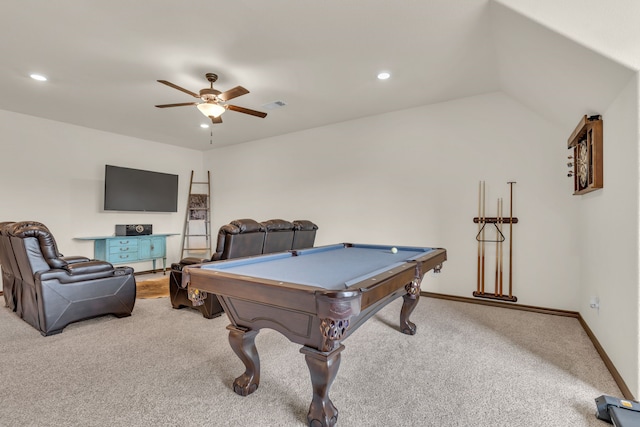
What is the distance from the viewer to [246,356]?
1.91 meters

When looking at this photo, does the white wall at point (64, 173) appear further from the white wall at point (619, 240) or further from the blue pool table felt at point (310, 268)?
the white wall at point (619, 240)

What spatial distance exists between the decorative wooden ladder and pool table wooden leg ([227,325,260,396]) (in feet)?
17.5

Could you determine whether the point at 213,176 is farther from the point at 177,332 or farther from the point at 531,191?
the point at 531,191

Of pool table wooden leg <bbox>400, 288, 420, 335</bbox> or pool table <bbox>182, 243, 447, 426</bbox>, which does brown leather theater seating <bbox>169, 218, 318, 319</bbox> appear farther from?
pool table wooden leg <bbox>400, 288, 420, 335</bbox>

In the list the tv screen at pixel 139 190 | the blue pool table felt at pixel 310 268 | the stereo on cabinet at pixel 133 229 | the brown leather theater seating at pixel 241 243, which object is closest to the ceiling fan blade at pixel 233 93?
the brown leather theater seating at pixel 241 243

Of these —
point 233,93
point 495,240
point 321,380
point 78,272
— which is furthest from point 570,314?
point 78,272

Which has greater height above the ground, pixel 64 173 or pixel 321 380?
pixel 64 173

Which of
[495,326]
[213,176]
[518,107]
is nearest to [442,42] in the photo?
[518,107]

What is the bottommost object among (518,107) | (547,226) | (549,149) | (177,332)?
(177,332)

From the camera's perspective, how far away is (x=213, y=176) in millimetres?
7113

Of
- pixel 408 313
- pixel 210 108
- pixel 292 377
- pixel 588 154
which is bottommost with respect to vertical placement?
pixel 292 377

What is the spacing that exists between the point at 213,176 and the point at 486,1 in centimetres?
614

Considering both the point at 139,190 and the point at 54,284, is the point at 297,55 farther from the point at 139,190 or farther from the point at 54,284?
the point at 139,190

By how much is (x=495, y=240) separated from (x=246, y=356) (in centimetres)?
337
